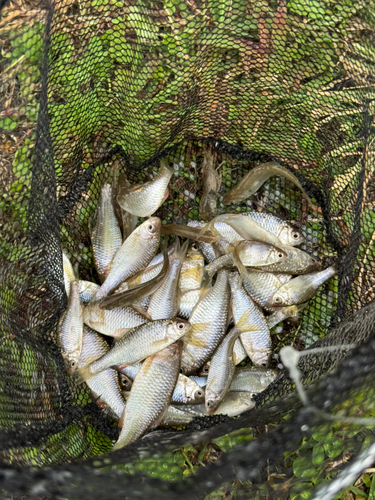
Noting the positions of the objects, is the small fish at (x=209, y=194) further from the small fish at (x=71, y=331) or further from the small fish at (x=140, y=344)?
the small fish at (x=71, y=331)

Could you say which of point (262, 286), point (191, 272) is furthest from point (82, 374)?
point (262, 286)

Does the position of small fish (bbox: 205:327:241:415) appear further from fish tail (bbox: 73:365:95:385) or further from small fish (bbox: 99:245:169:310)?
fish tail (bbox: 73:365:95:385)

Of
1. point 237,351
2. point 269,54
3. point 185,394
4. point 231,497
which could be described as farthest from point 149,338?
point 269,54

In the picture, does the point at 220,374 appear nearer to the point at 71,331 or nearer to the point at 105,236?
the point at 71,331

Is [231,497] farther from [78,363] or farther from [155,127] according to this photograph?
[155,127]

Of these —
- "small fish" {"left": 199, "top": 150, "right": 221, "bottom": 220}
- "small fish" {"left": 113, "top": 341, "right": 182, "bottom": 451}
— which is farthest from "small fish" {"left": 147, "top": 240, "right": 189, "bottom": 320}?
"small fish" {"left": 199, "top": 150, "right": 221, "bottom": 220}

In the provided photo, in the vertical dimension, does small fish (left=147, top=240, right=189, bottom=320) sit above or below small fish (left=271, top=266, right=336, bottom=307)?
above
